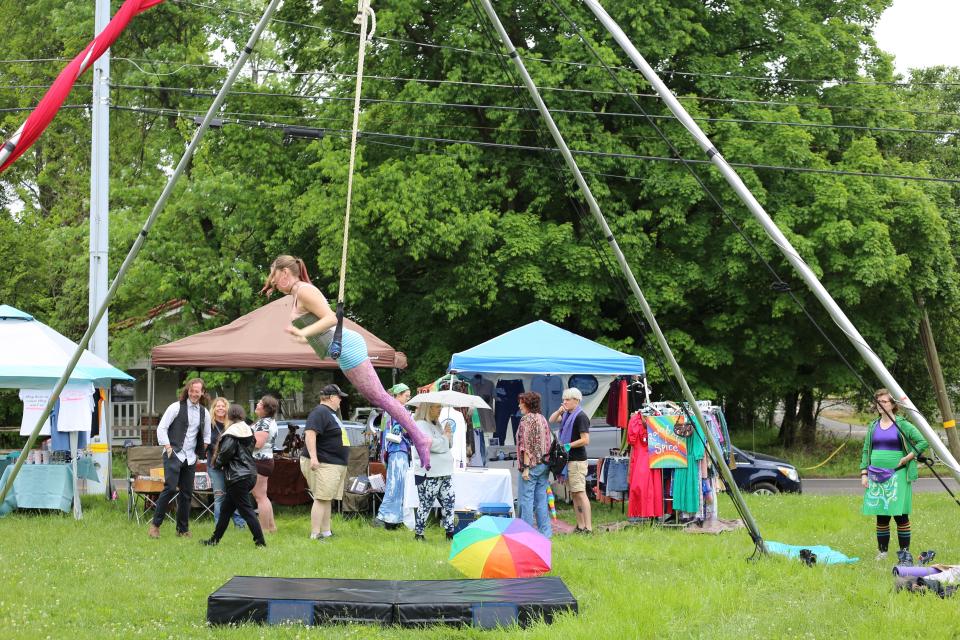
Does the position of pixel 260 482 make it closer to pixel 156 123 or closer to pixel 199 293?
pixel 199 293

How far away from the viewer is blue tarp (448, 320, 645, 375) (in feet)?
45.5

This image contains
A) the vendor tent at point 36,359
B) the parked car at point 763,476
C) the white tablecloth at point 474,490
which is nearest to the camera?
the white tablecloth at point 474,490

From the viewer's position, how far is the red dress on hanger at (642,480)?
1289cm

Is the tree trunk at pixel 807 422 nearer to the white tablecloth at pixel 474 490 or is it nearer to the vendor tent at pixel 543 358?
the vendor tent at pixel 543 358

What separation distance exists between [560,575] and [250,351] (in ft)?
25.6

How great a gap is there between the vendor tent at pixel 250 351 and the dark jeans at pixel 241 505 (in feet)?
14.4

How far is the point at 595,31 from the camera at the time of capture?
21.8m

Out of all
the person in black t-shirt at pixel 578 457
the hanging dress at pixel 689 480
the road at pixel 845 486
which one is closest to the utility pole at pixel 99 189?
the person in black t-shirt at pixel 578 457

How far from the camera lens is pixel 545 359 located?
13938mm

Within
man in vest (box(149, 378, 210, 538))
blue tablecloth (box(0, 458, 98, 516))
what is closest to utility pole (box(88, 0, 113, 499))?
blue tablecloth (box(0, 458, 98, 516))

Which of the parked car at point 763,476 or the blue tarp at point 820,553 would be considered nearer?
the blue tarp at point 820,553

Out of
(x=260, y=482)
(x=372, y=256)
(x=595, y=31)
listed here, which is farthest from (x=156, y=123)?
(x=260, y=482)

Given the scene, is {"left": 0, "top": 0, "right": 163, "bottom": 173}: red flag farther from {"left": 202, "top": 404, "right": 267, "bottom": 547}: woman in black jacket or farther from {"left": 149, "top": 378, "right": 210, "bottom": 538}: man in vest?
{"left": 149, "top": 378, "right": 210, "bottom": 538}: man in vest

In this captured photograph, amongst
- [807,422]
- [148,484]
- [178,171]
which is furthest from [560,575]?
[807,422]
